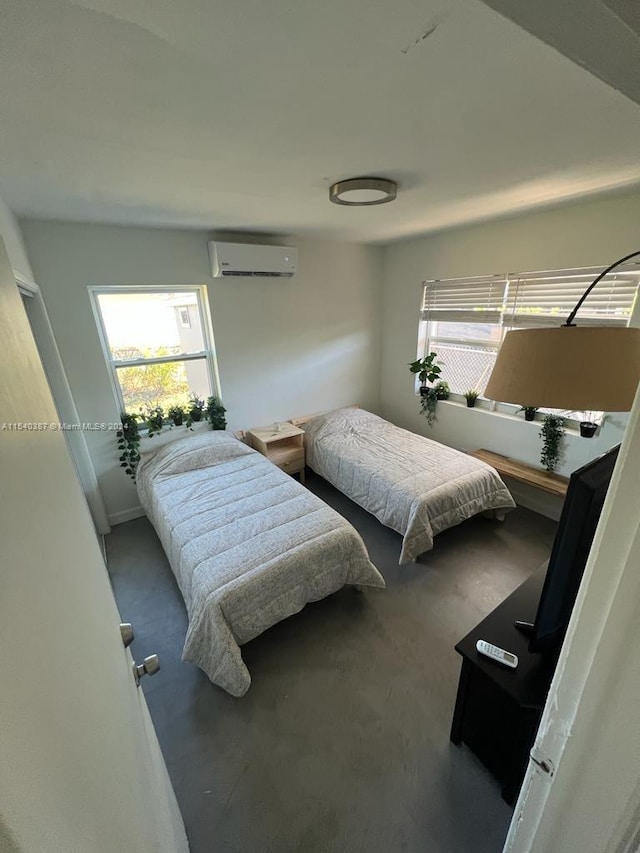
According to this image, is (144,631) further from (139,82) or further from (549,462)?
(549,462)

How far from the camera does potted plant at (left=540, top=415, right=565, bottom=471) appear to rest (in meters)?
2.72

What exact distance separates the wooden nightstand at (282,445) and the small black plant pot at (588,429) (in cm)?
236

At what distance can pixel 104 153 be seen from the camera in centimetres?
127

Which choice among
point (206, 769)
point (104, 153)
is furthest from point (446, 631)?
point (104, 153)

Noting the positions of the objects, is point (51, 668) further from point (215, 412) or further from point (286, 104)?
point (215, 412)

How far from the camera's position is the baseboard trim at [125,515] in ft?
9.73

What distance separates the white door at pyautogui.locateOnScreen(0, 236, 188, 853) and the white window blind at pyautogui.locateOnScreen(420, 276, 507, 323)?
3.22 metres

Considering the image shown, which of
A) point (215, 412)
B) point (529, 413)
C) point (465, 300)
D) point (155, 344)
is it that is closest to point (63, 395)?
point (155, 344)

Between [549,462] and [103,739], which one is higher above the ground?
[103,739]

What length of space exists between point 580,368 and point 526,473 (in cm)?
214

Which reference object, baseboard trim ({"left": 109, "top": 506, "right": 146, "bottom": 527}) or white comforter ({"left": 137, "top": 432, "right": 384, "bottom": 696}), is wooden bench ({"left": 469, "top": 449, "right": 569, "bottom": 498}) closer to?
white comforter ({"left": 137, "top": 432, "right": 384, "bottom": 696})

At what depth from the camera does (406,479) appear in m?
2.62

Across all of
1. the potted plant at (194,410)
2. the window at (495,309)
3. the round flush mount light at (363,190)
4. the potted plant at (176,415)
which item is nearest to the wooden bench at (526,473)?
the window at (495,309)

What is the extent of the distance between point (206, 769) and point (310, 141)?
2.52m
